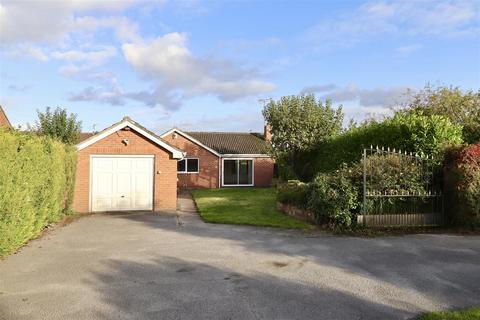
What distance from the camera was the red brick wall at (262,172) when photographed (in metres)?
32.0

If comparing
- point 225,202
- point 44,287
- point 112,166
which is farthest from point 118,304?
point 225,202

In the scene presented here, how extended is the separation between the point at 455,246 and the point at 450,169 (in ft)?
10.2

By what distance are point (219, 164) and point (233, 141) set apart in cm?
352

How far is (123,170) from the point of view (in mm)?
18125

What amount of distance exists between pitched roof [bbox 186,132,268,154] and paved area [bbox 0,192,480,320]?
66.0 feet

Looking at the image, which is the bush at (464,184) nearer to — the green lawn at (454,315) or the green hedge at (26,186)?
the green lawn at (454,315)

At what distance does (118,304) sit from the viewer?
237 inches

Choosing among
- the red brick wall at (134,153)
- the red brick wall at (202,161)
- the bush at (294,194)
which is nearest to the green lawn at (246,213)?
the bush at (294,194)

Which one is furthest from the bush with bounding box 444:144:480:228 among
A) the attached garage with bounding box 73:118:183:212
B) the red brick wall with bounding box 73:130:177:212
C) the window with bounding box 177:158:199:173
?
the window with bounding box 177:158:199:173

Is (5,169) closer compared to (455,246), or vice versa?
(5,169)

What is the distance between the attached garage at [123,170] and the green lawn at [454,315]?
14091mm

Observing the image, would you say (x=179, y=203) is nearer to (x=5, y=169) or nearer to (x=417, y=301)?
(x=5, y=169)

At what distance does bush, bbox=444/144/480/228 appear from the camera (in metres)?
11.6

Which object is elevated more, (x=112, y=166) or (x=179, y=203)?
(x=112, y=166)
